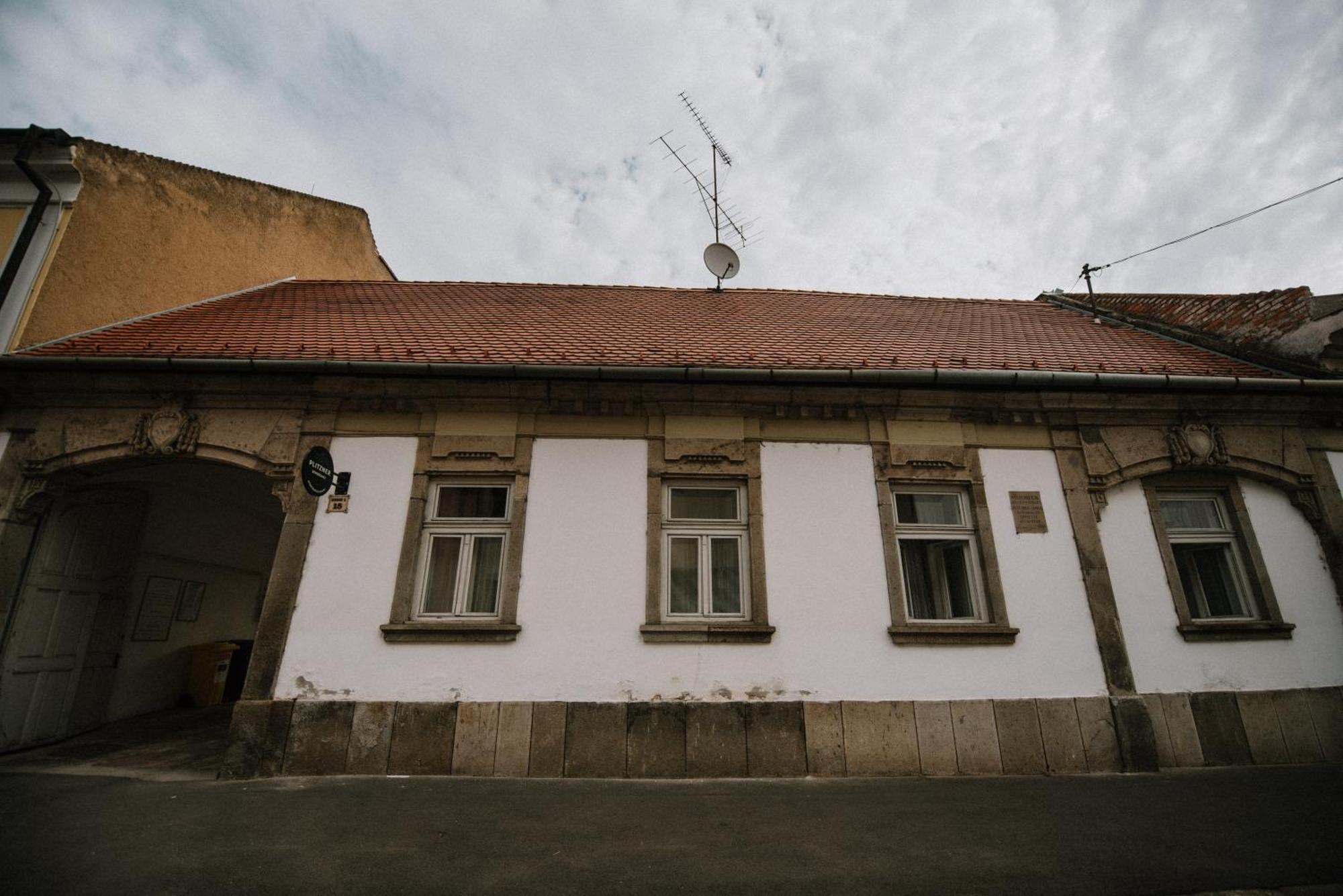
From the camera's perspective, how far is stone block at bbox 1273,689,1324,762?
18.7ft

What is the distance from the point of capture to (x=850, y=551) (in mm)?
6047

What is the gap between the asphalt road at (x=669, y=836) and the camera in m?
3.24

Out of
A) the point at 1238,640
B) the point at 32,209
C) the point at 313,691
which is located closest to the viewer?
the point at 313,691

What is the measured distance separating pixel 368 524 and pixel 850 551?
486cm

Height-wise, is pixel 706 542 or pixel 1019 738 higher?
pixel 706 542

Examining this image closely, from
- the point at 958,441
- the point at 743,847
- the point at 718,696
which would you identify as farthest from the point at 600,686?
the point at 958,441

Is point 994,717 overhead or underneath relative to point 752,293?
Result: underneath

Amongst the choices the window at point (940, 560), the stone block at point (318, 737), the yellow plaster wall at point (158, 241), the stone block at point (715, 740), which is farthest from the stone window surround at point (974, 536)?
the yellow plaster wall at point (158, 241)

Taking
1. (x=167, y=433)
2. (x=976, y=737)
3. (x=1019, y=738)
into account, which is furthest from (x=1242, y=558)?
(x=167, y=433)

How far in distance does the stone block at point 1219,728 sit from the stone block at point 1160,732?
32cm

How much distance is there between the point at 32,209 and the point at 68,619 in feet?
16.0

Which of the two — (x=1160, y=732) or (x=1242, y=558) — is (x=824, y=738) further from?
(x=1242, y=558)

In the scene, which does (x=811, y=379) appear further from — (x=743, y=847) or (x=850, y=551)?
(x=743, y=847)

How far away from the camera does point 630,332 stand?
768 centimetres
